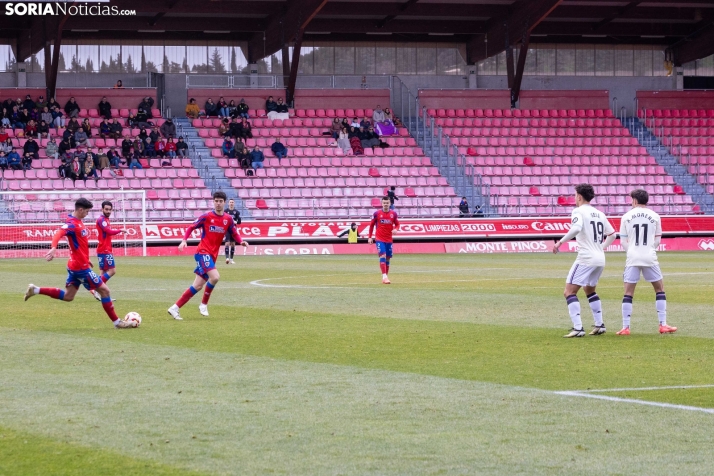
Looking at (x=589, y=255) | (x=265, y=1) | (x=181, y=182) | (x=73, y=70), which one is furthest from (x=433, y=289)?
(x=73, y=70)

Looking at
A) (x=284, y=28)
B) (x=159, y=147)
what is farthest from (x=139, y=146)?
(x=284, y=28)

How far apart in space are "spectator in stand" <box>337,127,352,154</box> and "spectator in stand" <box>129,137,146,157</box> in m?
8.88

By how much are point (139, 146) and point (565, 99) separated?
22.3 meters

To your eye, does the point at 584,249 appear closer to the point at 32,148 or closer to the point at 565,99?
the point at 32,148

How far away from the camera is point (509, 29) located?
52750mm

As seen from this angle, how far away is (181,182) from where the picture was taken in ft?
152

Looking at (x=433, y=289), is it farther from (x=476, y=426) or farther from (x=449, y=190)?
(x=449, y=190)

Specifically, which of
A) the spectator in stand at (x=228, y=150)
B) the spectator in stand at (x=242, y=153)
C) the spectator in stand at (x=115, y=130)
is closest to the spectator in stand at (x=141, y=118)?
the spectator in stand at (x=115, y=130)

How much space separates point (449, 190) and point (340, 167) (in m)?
4.87

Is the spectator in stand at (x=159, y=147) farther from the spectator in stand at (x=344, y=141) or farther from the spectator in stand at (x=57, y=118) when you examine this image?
the spectator in stand at (x=344, y=141)

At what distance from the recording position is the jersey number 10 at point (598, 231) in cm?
1404

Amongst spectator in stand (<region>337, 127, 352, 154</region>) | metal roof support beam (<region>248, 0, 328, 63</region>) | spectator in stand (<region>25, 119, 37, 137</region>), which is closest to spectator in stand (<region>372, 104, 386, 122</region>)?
spectator in stand (<region>337, 127, 352, 154</region>)

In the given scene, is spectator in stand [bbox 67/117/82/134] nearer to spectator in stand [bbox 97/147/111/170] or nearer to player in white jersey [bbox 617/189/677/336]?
spectator in stand [bbox 97/147/111/170]

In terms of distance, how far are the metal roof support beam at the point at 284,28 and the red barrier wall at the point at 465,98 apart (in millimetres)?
8069
